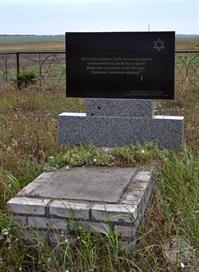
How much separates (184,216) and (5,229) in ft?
4.34

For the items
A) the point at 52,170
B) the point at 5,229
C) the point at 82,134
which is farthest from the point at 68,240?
the point at 82,134

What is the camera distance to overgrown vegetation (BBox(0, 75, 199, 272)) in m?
3.26

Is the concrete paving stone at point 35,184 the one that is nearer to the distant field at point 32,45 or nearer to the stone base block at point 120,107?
the stone base block at point 120,107

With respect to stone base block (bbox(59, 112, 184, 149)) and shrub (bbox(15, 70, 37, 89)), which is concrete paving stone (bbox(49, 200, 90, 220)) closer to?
stone base block (bbox(59, 112, 184, 149))

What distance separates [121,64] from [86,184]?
6.70ft

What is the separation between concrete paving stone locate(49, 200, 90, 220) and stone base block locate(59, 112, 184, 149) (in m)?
2.19

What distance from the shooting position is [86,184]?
13.2 feet

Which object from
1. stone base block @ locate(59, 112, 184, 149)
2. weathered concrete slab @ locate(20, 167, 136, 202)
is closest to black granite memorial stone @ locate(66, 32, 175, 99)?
stone base block @ locate(59, 112, 184, 149)

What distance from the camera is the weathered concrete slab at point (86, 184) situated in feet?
12.2

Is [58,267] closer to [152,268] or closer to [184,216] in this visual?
[152,268]

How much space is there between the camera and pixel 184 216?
12.3ft

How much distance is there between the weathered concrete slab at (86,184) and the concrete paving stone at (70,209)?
0.49 ft

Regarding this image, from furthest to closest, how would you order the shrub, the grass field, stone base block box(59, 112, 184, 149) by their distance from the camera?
the shrub < stone base block box(59, 112, 184, 149) < the grass field

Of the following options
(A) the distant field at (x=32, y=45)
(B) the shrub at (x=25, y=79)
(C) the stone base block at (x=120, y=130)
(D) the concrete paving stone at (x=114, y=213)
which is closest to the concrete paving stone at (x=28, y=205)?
(D) the concrete paving stone at (x=114, y=213)
